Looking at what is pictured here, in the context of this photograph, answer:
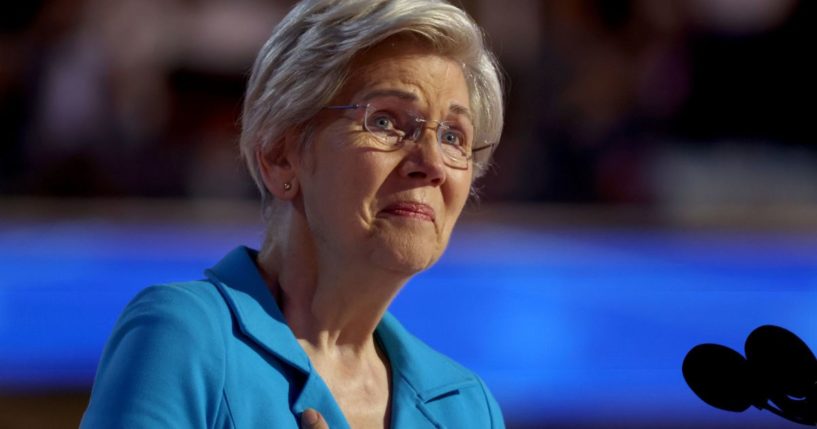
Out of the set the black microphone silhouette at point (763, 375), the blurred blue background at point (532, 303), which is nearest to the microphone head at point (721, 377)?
the black microphone silhouette at point (763, 375)

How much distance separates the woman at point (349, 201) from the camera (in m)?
1.64

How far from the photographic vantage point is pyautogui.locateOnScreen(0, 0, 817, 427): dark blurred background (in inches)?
208

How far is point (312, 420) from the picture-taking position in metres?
1.58

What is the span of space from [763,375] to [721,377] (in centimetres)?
5

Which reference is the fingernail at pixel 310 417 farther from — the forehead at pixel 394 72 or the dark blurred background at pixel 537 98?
the dark blurred background at pixel 537 98

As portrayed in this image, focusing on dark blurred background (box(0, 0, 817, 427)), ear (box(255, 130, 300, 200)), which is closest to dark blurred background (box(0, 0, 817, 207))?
dark blurred background (box(0, 0, 817, 427))

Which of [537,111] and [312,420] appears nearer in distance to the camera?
[312,420]

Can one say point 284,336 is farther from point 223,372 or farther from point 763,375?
point 763,375

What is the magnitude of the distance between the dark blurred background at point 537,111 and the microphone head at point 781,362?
383 centimetres

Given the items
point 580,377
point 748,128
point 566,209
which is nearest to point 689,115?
point 748,128

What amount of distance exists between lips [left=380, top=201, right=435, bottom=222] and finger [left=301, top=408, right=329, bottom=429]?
0.92ft

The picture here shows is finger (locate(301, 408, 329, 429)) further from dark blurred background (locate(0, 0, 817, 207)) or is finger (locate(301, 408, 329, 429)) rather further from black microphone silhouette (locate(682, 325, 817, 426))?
dark blurred background (locate(0, 0, 817, 207))

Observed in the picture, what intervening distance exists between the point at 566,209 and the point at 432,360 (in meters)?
3.57

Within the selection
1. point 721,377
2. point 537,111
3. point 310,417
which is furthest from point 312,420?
point 537,111
